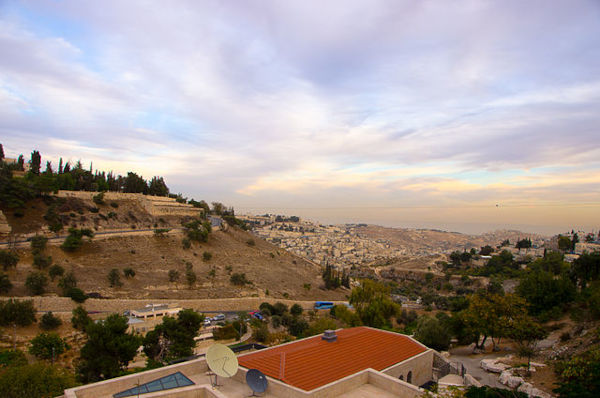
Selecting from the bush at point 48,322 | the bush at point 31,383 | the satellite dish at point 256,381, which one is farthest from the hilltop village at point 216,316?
the satellite dish at point 256,381

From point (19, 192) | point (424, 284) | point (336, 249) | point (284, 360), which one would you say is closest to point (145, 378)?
point (284, 360)

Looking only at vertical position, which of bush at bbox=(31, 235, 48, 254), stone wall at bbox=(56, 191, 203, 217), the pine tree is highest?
the pine tree

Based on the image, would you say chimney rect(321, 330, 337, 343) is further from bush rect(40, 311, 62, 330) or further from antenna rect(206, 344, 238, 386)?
bush rect(40, 311, 62, 330)

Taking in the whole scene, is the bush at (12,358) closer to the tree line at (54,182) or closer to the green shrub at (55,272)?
the green shrub at (55,272)

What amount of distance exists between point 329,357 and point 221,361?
4.43m

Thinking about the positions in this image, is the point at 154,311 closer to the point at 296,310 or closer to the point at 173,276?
the point at 173,276

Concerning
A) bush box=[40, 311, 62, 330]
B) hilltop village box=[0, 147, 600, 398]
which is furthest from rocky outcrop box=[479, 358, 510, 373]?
bush box=[40, 311, 62, 330]

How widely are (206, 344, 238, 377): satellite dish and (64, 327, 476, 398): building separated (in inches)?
20.5

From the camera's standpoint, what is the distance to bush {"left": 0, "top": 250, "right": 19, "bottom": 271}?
29.1 m

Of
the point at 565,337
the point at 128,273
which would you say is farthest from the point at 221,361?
the point at 128,273

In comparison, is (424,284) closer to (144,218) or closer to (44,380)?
(144,218)

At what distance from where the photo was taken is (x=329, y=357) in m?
13.9

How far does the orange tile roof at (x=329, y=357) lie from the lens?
1216cm

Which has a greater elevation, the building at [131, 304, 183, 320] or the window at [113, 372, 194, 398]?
the window at [113, 372, 194, 398]
